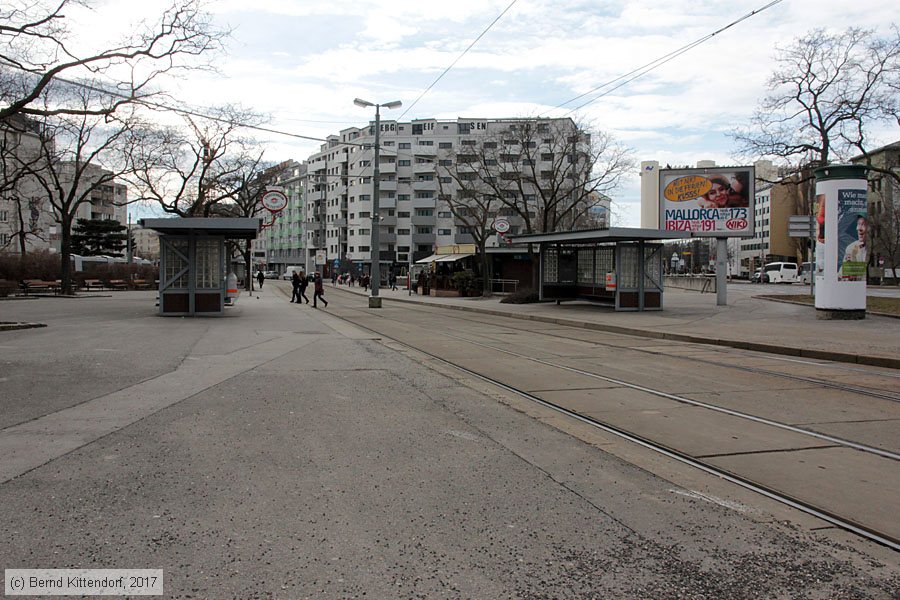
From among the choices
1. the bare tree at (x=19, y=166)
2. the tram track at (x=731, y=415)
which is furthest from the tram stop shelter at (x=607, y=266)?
the bare tree at (x=19, y=166)

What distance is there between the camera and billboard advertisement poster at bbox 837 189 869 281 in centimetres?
2000

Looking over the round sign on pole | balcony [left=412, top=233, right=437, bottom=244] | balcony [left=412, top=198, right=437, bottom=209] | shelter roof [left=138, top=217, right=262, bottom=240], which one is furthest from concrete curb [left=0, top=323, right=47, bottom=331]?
balcony [left=412, top=233, right=437, bottom=244]

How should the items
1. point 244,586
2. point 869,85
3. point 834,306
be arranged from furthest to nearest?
1. point 869,85
2. point 834,306
3. point 244,586

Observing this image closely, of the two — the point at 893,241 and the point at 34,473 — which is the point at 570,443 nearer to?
the point at 34,473

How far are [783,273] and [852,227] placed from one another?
194 ft

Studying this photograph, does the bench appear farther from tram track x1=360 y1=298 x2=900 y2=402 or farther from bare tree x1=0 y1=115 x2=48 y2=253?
tram track x1=360 y1=298 x2=900 y2=402

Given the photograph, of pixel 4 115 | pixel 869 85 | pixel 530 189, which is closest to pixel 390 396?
Answer: pixel 4 115

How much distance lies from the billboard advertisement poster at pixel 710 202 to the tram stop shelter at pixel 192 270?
1811cm

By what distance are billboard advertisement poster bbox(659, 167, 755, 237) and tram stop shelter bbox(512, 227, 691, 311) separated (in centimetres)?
108

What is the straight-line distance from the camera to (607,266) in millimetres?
29484

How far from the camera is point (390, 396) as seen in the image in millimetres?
9039

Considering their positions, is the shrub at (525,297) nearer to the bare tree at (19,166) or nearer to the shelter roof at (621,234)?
the shelter roof at (621,234)

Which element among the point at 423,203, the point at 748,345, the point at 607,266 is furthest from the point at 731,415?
the point at 423,203

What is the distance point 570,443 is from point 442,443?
4.19 ft
